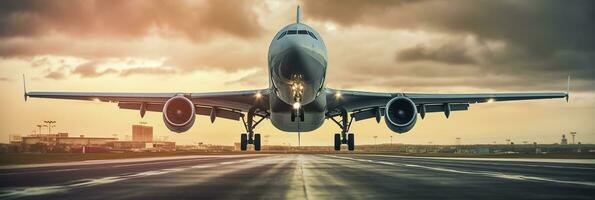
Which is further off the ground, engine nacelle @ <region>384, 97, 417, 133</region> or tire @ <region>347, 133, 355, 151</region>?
engine nacelle @ <region>384, 97, 417, 133</region>

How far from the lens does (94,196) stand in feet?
34.0

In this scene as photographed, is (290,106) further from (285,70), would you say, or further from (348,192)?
(348,192)

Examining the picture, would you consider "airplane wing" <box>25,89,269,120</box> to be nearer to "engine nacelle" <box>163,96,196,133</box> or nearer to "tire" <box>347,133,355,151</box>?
"engine nacelle" <box>163,96,196,133</box>

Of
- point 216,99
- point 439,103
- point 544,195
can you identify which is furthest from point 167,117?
point 544,195

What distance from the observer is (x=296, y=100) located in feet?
89.5

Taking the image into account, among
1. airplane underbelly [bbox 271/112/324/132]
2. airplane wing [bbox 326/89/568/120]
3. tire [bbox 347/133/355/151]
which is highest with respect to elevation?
airplane wing [bbox 326/89/568/120]

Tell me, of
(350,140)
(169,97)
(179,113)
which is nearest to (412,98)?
(350,140)

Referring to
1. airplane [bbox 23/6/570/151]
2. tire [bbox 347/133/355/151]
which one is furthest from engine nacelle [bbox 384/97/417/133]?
tire [bbox 347/133/355/151]

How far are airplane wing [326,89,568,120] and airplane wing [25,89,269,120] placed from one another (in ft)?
15.1

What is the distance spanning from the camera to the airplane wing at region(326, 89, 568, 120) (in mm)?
33188

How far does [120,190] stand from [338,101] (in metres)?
23.2

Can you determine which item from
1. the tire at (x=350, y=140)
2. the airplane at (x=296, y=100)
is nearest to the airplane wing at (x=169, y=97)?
the airplane at (x=296, y=100)

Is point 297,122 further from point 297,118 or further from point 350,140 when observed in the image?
point 350,140

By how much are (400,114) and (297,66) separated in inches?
426
